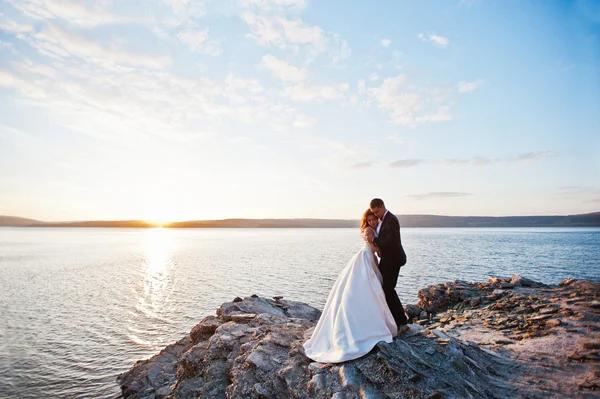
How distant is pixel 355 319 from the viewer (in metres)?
8.70

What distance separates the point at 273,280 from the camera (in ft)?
122

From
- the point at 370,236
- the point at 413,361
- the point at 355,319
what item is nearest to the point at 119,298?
the point at 355,319

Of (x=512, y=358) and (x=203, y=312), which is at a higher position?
(x=512, y=358)

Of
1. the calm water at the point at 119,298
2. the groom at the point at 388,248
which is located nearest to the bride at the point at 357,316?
the groom at the point at 388,248

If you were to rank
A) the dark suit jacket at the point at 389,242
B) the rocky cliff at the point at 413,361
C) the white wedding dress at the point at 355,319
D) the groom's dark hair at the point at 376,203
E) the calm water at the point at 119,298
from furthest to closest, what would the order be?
the calm water at the point at 119,298 < the groom's dark hair at the point at 376,203 < the dark suit jacket at the point at 389,242 < the white wedding dress at the point at 355,319 < the rocky cliff at the point at 413,361

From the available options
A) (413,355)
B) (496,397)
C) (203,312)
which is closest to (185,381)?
(413,355)

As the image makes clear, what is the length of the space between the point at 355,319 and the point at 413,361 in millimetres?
1619

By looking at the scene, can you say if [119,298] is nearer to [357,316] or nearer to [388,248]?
[357,316]

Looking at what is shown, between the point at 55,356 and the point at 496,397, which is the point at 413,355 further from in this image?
the point at 55,356

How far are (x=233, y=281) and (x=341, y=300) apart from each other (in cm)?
2969

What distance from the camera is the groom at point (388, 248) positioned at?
9.20 meters

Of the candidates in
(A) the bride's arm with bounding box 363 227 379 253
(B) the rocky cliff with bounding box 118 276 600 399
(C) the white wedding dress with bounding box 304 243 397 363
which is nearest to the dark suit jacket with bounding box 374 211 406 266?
(A) the bride's arm with bounding box 363 227 379 253

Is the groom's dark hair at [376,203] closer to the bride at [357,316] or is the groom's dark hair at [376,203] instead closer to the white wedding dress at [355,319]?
the bride at [357,316]

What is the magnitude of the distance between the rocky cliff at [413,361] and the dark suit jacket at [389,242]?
2035 millimetres
